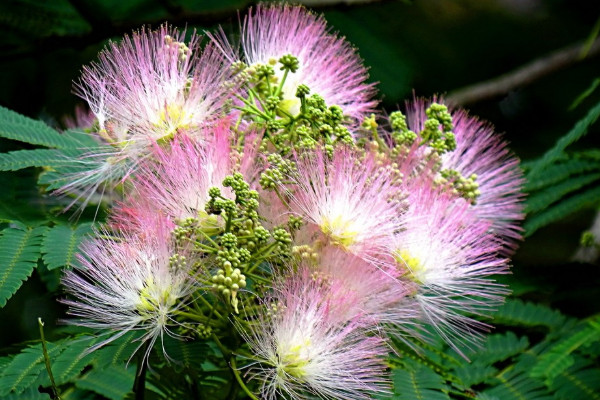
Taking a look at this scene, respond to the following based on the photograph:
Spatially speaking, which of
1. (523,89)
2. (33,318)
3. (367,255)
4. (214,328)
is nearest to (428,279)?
(367,255)

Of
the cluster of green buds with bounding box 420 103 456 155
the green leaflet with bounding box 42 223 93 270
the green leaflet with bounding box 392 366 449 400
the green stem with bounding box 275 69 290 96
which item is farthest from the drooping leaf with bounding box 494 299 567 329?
the green leaflet with bounding box 42 223 93 270

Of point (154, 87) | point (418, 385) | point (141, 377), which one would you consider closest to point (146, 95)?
point (154, 87)

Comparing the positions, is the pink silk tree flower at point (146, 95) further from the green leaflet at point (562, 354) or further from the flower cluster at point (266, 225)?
the green leaflet at point (562, 354)

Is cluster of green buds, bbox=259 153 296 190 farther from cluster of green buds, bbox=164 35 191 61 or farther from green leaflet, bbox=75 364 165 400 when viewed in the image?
green leaflet, bbox=75 364 165 400

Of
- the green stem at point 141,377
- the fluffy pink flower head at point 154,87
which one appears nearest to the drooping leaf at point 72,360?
the green stem at point 141,377

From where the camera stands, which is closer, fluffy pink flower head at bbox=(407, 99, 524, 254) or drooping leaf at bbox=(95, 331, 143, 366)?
drooping leaf at bbox=(95, 331, 143, 366)
